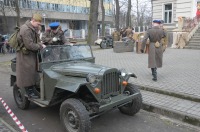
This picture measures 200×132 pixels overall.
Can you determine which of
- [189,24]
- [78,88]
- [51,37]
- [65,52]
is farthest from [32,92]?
[189,24]

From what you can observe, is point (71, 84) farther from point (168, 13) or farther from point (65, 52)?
point (168, 13)

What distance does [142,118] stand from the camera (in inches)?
200

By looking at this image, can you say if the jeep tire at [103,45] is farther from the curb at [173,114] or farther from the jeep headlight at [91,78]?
the jeep headlight at [91,78]

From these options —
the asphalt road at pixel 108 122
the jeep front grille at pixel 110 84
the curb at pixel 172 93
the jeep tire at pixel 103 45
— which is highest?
the jeep tire at pixel 103 45

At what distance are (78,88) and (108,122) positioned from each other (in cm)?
130

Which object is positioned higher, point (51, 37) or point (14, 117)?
point (51, 37)

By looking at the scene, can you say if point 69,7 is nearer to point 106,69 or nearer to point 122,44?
point 122,44

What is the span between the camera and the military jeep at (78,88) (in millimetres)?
4062

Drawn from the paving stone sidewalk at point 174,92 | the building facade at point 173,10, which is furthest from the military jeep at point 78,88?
the building facade at point 173,10

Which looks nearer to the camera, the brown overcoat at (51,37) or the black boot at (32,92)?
the black boot at (32,92)

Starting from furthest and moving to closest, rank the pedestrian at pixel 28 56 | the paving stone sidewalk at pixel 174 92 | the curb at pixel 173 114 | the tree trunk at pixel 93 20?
the tree trunk at pixel 93 20 → the paving stone sidewalk at pixel 174 92 → the pedestrian at pixel 28 56 → the curb at pixel 173 114

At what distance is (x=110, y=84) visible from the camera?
4402 millimetres

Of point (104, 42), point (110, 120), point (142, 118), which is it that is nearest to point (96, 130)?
point (110, 120)

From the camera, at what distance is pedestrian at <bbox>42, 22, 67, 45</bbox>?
232 inches
